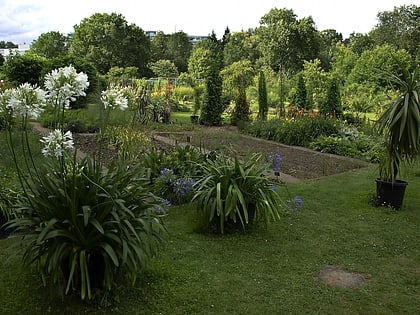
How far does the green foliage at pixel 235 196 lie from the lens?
3715 millimetres

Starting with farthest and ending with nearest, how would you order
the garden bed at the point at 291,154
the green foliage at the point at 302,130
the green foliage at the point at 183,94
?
1. the green foliage at the point at 183,94
2. the green foliage at the point at 302,130
3. the garden bed at the point at 291,154

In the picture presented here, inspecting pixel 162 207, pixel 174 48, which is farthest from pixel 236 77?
pixel 174 48

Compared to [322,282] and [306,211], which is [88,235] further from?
[306,211]

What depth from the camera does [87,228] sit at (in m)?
2.48

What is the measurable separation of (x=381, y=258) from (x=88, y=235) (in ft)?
7.91

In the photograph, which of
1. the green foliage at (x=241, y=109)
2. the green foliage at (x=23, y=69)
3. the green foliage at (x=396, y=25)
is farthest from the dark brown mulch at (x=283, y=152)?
the green foliage at (x=396, y=25)

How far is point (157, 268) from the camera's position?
3.11 metres

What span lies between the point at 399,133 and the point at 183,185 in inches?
95.2

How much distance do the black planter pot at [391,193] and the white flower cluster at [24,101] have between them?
3.91 metres

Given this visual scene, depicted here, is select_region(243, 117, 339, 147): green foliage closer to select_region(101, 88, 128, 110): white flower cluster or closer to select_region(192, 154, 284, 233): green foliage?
select_region(192, 154, 284, 233): green foliage

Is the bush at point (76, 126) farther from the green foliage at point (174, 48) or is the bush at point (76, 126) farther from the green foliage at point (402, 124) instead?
the green foliage at point (174, 48)

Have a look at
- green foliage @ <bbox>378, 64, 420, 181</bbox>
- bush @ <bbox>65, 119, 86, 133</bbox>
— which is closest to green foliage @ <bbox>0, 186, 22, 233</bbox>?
green foliage @ <bbox>378, 64, 420, 181</bbox>

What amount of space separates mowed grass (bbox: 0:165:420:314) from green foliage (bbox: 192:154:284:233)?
0.17 m

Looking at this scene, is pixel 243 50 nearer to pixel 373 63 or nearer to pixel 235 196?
pixel 373 63
